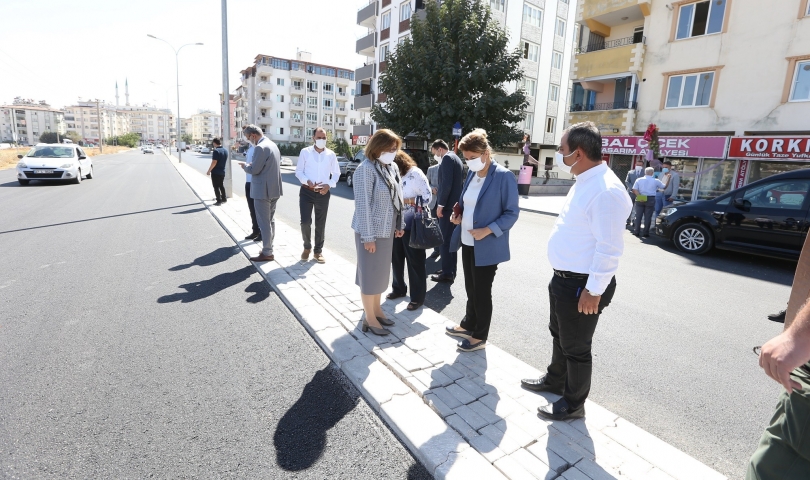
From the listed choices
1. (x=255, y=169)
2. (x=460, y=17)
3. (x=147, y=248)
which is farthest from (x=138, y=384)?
(x=460, y=17)

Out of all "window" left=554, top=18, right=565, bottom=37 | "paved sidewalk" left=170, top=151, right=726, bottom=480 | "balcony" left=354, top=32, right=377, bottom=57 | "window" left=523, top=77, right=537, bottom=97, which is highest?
"window" left=554, top=18, right=565, bottom=37

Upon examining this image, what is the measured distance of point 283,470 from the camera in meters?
2.37

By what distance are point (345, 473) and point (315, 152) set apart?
513cm

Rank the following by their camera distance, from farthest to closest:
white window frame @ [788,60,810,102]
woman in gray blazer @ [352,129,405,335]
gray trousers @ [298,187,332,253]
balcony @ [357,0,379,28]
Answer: balcony @ [357,0,379,28]
white window frame @ [788,60,810,102]
gray trousers @ [298,187,332,253]
woman in gray blazer @ [352,129,405,335]

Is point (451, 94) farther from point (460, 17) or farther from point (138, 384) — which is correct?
point (138, 384)

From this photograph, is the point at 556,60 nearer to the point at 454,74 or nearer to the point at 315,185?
the point at 454,74

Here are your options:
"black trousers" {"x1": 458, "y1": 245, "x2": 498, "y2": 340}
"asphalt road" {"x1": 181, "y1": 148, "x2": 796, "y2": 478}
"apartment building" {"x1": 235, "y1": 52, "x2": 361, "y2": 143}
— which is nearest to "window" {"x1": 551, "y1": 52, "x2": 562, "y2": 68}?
"asphalt road" {"x1": 181, "y1": 148, "x2": 796, "y2": 478}

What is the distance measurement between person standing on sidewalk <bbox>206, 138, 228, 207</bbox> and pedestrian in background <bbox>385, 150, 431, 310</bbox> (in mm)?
8474

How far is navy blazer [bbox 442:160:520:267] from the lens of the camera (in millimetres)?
3668

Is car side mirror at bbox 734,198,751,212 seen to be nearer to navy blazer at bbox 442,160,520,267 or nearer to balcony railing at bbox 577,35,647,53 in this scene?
navy blazer at bbox 442,160,520,267

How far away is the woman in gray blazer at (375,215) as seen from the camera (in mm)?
3910

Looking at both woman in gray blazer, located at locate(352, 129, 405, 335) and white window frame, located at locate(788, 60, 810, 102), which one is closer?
woman in gray blazer, located at locate(352, 129, 405, 335)

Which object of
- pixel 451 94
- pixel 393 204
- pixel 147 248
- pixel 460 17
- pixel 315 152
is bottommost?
pixel 147 248

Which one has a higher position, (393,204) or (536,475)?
(393,204)
